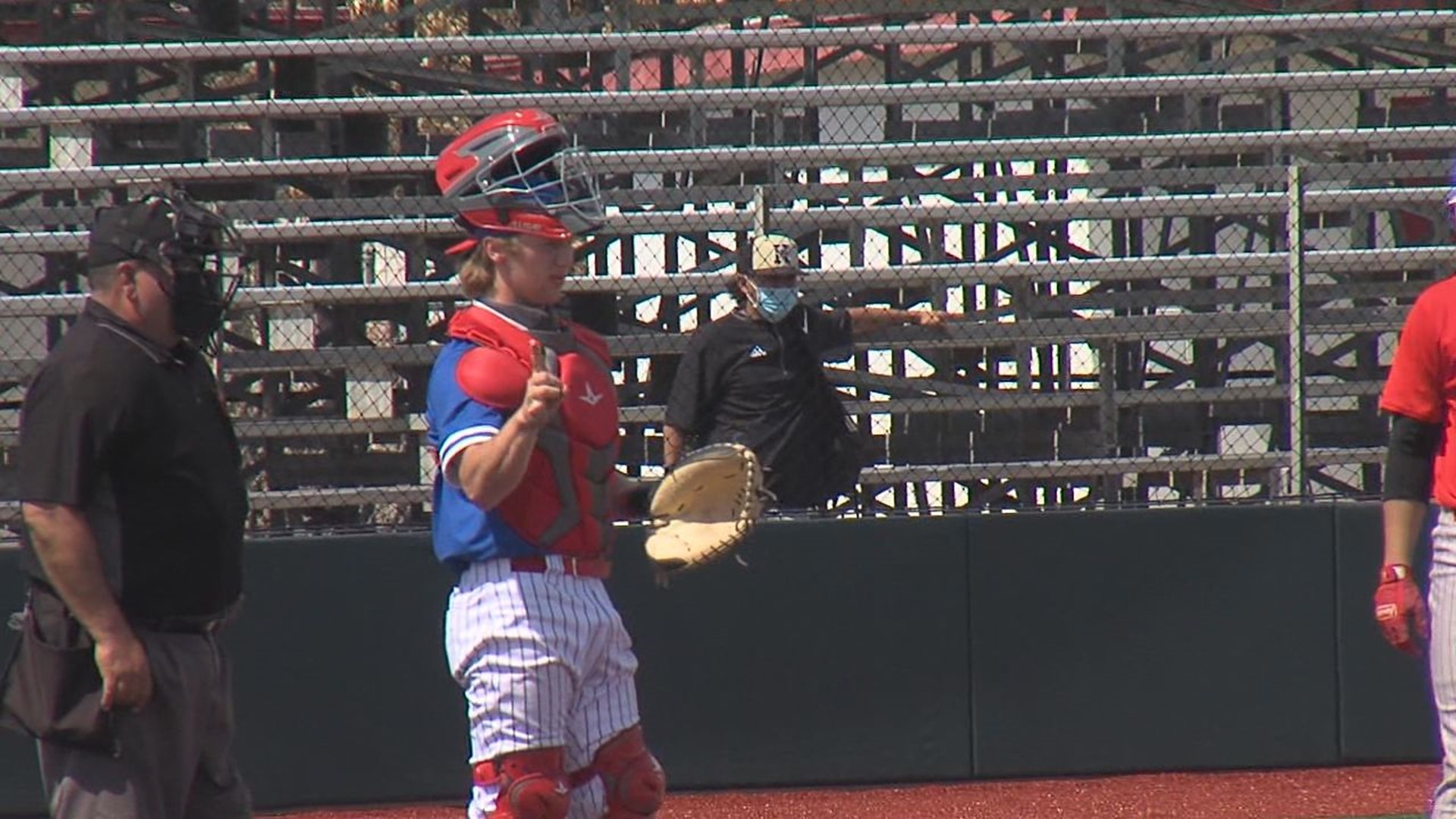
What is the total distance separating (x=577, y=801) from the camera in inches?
153

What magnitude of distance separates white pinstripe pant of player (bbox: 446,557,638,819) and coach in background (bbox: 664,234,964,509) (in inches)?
164

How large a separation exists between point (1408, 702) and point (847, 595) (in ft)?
6.87

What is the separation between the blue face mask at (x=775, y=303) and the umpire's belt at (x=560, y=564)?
425 centimetres

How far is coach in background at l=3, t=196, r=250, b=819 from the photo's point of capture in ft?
11.9

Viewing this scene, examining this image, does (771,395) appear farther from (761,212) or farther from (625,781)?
(625,781)

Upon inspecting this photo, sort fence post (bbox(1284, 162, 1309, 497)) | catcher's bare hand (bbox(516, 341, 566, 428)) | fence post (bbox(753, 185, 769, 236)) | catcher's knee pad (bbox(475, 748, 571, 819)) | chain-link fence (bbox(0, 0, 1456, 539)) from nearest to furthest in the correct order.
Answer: catcher's bare hand (bbox(516, 341, 566, 428)), catcher's knee pad (bbox(475, 748, 571, 819)), fence post (bbox(1284, 162, 1309, 497)), fence post (bbox(753, 185, 769, 236)), chain-link fence (bbox(0, 0, 1456, 539))

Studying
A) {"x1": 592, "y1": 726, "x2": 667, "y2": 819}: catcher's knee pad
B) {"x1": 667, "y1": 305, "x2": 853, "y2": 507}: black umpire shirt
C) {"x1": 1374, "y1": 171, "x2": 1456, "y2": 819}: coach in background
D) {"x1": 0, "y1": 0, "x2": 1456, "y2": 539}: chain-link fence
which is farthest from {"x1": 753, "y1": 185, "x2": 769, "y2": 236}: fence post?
{"x1": 592, "y1": 726, "x2": 667, "y2": 819}: catcher's knee pad

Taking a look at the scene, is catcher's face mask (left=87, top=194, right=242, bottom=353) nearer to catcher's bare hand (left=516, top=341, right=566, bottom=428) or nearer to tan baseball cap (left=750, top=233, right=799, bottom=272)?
catcher's bare hand (left=516, top=341, right=566, bottom=428)

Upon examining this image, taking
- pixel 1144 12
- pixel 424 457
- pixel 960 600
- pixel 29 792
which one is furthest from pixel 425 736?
pixel 1144 12

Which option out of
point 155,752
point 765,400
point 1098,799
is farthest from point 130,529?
point 765,400

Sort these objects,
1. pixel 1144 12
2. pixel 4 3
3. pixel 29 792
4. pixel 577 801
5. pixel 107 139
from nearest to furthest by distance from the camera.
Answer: pixel 577 801 → pixel 29 792 → pixel 107 139 → pixel 4 3 → pixel 1144 12

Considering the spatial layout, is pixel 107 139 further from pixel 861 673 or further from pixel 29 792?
pixel 861 673

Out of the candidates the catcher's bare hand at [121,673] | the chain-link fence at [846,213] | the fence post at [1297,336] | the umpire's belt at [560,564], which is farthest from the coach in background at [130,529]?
the fence post at [1297,336]

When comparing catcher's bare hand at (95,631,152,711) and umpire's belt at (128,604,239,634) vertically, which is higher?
umpire's belt at (128,604,239,634)
